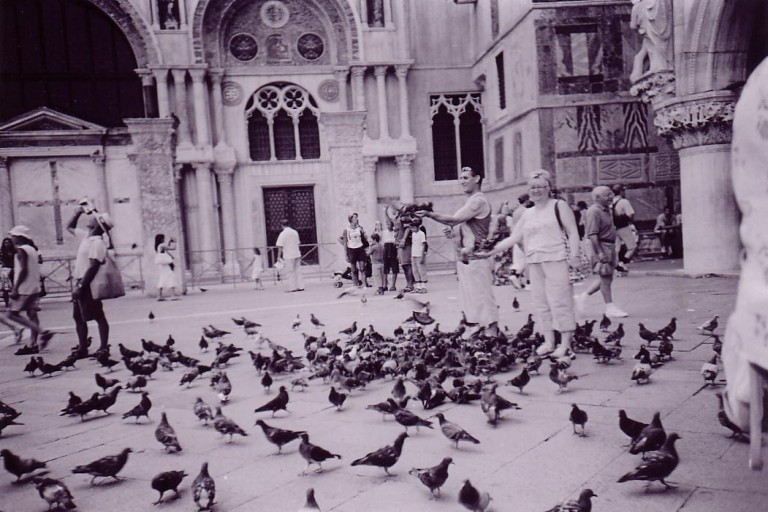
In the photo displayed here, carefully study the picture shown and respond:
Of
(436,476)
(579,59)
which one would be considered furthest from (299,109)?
(436,476)

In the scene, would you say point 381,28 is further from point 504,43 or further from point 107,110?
point 107,110

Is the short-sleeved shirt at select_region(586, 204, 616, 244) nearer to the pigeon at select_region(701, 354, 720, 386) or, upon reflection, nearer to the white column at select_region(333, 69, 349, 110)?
the pigeon at select_region(701, 354, 720, 386)

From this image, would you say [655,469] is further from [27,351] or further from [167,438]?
[27,351]

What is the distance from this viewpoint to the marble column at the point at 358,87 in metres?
25.2

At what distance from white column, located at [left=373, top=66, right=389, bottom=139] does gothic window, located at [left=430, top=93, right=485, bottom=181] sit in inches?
86.3

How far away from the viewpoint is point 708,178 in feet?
42.0

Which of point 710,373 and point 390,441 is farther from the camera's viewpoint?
point 710,373

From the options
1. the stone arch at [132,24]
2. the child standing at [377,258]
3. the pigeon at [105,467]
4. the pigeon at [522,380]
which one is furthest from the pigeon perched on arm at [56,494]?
the stone arch at [132,24]

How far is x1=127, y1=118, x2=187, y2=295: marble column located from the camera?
15945 millimetres

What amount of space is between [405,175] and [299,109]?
4904mm

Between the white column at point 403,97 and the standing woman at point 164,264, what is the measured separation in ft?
39.6

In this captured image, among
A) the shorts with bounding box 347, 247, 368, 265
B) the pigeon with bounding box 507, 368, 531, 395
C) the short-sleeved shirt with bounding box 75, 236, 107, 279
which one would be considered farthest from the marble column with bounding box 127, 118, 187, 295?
the pigeon with bounding box 507, 368, 531, 395

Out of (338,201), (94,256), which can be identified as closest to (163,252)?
(338,201)

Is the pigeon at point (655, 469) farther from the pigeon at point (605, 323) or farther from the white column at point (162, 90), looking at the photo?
the white column at point (162, 90)
